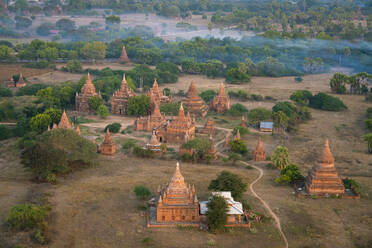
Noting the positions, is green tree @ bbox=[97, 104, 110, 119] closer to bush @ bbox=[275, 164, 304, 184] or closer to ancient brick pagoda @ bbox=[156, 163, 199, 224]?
bush @ bbox=[275, 164, 304, 184]

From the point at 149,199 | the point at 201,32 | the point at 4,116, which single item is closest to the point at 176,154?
the point at 149,199

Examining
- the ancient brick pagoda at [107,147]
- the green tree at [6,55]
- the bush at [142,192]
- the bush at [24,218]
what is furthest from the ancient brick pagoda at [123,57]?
the bush at [24,218]

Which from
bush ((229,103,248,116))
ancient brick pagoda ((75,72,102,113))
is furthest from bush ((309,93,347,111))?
ancient brick pagoda ((75,72,102,113))

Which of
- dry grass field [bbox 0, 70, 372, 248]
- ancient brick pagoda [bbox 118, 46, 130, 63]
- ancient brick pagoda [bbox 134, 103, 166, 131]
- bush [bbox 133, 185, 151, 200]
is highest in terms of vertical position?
ancient brick pagoda [bbox 118, 46, 130, 63]

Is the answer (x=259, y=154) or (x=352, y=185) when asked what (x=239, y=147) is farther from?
(x=352, y=185)

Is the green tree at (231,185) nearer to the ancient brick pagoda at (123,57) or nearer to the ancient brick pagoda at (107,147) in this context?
the ancient brick pagoda at (107,147)

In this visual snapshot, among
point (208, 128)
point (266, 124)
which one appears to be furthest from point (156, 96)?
point (266, 124)

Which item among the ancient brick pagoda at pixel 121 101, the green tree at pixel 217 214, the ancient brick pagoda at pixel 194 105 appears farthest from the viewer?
the ancient brick pagoda at pixel 121 101
